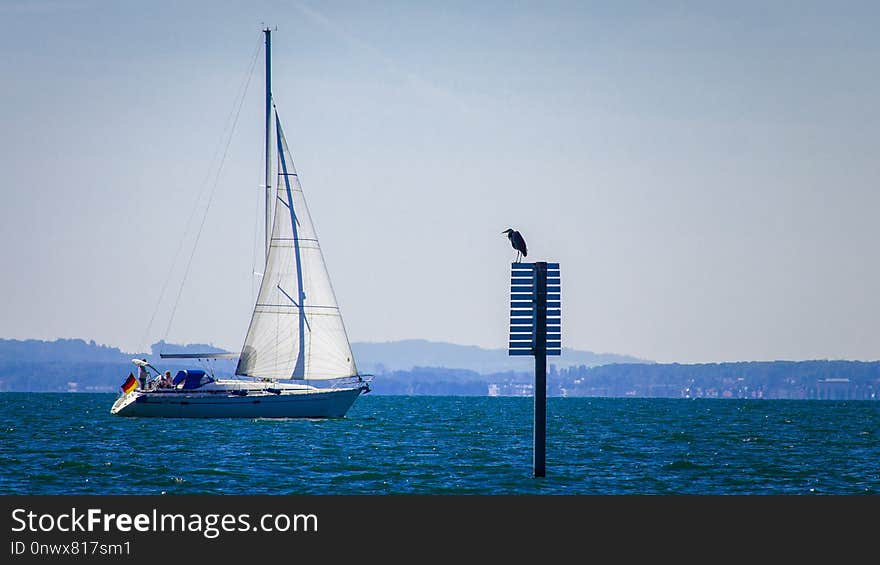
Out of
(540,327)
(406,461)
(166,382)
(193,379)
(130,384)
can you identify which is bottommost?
(406,461)

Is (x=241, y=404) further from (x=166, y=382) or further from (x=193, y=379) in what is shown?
(x=166, y=382)

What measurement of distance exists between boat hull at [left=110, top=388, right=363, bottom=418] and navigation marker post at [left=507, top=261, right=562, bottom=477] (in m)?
43.5

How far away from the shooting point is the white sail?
75.5 metres

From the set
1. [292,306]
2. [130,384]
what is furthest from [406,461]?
[130,384]

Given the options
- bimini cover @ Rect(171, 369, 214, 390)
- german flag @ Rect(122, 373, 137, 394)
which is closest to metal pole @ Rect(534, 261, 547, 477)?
bimini cover @ Rect(171, 369, 214, 390)

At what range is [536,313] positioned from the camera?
33.9m

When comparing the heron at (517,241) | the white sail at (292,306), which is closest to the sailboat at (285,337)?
the white sail at (292,306)

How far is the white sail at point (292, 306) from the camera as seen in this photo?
248 ft

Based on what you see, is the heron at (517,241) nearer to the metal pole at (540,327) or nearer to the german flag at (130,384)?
the metal pole at (540,327)

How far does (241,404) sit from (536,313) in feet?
148

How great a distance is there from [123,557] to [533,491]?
685 inches

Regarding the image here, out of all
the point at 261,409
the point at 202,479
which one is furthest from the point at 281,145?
the point at 202,479

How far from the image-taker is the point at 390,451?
5581cm

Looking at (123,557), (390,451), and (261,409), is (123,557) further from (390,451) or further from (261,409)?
(261,409)
